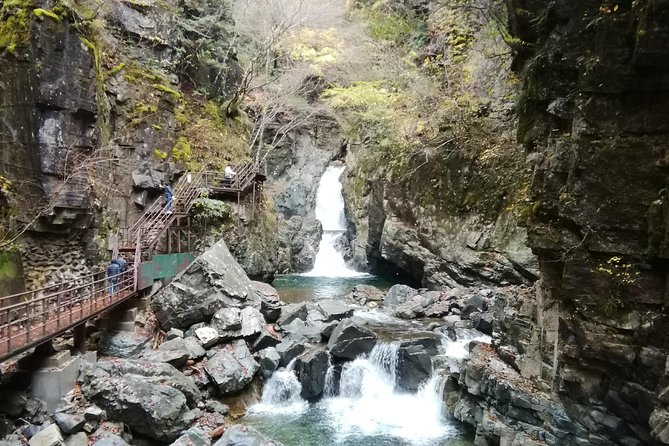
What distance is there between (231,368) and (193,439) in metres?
2.47

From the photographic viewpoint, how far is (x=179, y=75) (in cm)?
1881

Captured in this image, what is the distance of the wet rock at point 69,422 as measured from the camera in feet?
23.7

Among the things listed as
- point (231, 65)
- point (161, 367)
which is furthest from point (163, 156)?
point (161, 367)

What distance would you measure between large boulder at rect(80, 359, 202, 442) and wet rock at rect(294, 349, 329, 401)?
283 cm

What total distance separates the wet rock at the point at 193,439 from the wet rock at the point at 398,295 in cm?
1023

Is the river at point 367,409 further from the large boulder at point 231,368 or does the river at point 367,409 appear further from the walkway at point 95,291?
the walkway at point 95,291

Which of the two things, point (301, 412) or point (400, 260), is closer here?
point (301, 412)

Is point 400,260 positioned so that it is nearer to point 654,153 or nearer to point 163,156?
point 163,156

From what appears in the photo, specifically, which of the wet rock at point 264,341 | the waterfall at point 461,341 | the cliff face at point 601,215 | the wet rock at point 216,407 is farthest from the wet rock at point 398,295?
the cliff face at point 601,215

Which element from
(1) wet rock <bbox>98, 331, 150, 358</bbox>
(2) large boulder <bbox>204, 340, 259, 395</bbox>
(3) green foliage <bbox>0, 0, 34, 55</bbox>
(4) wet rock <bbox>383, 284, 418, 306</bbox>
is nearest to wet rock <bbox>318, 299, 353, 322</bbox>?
(4) wet rock <bbox>383, 284, 418, 306</bbox>

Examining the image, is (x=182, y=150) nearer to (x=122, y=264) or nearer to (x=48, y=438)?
(x=122, y=264)

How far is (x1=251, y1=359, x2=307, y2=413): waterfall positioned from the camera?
9.95m

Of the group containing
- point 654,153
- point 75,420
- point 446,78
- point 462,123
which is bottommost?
point 75,420

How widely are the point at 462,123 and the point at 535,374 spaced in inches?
450
